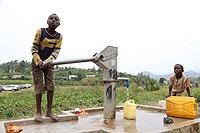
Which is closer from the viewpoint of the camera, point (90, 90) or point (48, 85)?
point (48, 85)

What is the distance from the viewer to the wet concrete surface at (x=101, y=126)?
4504mm

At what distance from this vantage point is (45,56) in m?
5.21

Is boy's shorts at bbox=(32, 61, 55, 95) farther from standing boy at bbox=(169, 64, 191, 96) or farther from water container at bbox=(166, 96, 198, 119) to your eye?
standing boy at bbox=(169, 64, 191, 96)

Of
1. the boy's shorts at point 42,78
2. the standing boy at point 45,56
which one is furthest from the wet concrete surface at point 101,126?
the boy's shorts at point 42,78

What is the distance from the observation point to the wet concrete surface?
450 cm

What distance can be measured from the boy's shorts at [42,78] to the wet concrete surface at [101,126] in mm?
588

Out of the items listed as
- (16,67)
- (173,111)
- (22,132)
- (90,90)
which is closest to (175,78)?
(173,111)

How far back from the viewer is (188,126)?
5.00 m

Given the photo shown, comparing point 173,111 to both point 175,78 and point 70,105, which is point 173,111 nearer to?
point 175,78

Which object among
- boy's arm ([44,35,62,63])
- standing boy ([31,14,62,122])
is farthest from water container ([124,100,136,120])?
boy's arm ([44,35,62,63])

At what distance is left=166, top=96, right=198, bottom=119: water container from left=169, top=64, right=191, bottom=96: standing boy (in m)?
1.25

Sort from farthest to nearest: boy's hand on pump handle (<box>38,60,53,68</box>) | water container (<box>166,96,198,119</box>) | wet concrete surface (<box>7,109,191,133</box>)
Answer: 1. water container (<box>166,96,198,119</box>)
2. boy's hand on pump handle (<box>38,60,53,68</box>)
3. wet concrete surface (<box>7,109,191,133</box>)

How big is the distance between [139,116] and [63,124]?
181 centimetres

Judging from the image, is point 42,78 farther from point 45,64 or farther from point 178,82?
point 178,82
